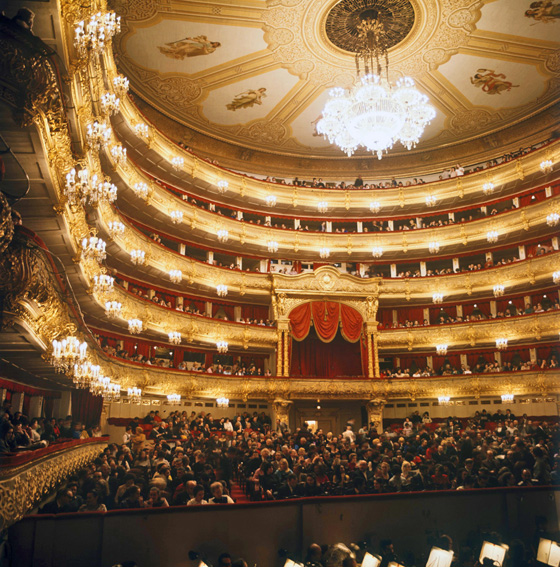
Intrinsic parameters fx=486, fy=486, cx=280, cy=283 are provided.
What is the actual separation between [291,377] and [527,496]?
1463 cm

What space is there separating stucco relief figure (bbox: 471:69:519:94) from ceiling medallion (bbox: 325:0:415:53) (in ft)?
14.5

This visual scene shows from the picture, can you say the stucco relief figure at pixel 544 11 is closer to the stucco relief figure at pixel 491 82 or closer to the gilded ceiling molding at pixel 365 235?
the stucco relief figure at pixel 491 82

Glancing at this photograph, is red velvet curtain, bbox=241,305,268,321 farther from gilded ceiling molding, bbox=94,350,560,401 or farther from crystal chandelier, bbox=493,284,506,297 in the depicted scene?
crystal chandelier, bbox=493,284,506,297

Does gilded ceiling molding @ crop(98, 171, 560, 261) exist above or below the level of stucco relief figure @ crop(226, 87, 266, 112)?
below

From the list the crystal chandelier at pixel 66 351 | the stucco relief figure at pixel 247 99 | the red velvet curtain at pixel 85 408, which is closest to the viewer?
the crystal chandelier at pixel 66 351

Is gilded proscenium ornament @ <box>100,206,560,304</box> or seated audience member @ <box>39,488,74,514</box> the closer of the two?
seated audience member @ <box>39,488,74,514</box>

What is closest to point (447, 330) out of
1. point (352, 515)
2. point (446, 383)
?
point (446, 383)

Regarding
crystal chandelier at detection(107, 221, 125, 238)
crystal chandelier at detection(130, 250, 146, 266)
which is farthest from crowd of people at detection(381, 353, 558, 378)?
crystal chandelier at detection(107, 221, 125, 238)

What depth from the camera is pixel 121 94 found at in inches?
653

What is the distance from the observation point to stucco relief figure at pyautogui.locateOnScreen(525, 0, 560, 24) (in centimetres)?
1656

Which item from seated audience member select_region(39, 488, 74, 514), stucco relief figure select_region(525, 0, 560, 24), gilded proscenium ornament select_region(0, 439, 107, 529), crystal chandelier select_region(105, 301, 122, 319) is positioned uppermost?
stucco relief figure select_region(525, 0, 560, 24)

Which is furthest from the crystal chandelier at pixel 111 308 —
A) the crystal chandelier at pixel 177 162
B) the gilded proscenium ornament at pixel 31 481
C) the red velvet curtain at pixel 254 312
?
the red velvet curtain at pixel 254 312

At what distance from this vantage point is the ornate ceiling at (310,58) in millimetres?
16953

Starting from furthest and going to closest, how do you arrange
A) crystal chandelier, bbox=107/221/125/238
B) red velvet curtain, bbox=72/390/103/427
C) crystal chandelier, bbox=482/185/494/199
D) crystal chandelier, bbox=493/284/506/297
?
crystal chandelier, bbox=482/185/494/199 < crystal chandelier, bbox=493/284/506/297 < red velvet curtain, bbox=72/390/103/427 < crystal chandelier, bbox=107/221/125/238
